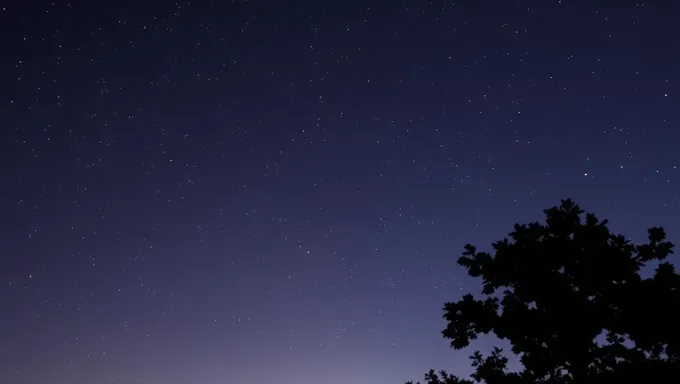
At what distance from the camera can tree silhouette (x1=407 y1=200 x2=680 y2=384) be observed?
9820mm

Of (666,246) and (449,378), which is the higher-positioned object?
(666,246)

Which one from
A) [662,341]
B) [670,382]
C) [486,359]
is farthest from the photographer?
[486,359]

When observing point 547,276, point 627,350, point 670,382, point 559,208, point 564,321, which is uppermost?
point 559,208

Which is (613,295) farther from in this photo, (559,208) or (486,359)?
(486,359)

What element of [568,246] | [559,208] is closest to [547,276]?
[568,246]

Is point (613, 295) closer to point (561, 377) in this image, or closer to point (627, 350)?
point (627, 350)

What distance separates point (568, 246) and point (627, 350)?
84.6 inches

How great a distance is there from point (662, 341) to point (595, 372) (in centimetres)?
149

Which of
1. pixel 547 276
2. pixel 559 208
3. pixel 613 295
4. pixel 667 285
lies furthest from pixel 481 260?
pixel 667 285

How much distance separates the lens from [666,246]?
10.1m

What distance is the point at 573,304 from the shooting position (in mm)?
9977

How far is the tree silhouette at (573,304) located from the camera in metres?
9.82

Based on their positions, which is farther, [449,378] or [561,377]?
[449,378]

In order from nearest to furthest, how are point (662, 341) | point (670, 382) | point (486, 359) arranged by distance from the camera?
point (670, 382), point (662, 341), point (486, 359)
